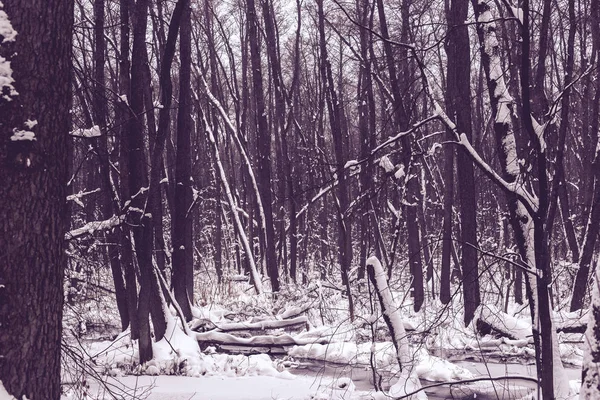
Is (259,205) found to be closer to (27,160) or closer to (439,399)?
(439,399)

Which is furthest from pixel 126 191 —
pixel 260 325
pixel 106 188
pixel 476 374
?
pixel 476 374

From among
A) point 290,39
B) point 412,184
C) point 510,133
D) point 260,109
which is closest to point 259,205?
point 260,109

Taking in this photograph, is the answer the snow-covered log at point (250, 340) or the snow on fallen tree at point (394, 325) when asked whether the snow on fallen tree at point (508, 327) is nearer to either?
the snow-covered log at point (250, 340)

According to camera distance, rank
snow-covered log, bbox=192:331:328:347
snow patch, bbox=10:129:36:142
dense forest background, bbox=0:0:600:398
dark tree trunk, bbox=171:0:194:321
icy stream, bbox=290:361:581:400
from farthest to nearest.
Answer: dark tree trunk, bbox=171:0:194:321
snow-covered log, bbox=192:331:328:347
icy stream, bbox=290:361:581:400
dense forest background, bbox=0:0:600:398
snow patch, bbox=10:129:36:142

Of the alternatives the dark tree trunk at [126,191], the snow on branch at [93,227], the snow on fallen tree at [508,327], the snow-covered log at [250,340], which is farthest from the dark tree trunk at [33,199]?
the snow on fallen tree at [508,327]

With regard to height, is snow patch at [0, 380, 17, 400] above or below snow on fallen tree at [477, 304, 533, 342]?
above

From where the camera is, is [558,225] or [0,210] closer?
[0,210]

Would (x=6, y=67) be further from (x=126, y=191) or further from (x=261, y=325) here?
(x=261, y=325)

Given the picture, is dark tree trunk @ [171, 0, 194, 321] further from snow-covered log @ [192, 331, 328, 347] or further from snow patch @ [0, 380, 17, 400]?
snow patch @ [0, 380, 17, 400]

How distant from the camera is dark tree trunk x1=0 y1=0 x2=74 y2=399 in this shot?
248 cm

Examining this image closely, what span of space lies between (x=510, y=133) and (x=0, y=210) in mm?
3781

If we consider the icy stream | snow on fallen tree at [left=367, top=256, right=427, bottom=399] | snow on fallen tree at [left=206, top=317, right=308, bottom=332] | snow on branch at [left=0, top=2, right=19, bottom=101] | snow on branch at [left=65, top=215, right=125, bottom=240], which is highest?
snow on branch at [left=0, top=2, right=19, bottom=101]

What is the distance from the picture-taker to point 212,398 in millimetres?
7039

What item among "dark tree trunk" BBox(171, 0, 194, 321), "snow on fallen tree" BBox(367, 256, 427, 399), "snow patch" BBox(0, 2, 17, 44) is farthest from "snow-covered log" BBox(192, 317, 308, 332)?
"snow patch" BBox(0, 2, 17, 44)
